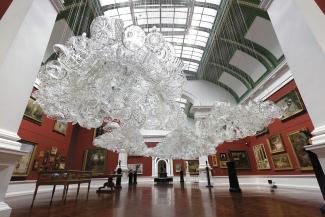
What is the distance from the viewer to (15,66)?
8.79ft

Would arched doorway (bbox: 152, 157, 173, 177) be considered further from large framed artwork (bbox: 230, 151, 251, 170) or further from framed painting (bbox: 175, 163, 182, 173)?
large framed artwork (bbox: 230, 151, 251, 170)

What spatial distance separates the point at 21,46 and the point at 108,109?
1842mm

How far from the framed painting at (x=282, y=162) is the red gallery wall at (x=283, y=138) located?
201mm

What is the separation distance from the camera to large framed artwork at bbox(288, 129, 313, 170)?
26.2 ft

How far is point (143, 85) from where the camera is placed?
13.0 feet

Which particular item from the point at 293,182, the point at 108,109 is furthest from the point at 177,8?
the point at 293,182

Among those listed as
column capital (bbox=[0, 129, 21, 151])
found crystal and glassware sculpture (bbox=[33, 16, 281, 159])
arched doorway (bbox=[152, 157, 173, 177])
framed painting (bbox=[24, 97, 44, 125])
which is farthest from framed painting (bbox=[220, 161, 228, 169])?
column capital (bbox=[0, 129, 21, 151])

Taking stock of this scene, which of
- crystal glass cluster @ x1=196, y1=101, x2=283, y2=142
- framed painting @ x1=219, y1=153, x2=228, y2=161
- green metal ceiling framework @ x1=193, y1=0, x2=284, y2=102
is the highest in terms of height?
green metal ceiling framework @ x1=193, y1=0, x2=284, y2=102

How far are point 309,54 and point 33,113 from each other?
35.6 feet

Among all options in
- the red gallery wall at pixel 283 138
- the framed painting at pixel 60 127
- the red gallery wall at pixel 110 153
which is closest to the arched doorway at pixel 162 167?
the red gallery wall at pixel 110 153

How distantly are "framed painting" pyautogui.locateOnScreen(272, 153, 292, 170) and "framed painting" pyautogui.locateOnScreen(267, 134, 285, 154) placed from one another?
11.4 inches

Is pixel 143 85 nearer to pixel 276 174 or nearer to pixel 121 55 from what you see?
pixel 121 55

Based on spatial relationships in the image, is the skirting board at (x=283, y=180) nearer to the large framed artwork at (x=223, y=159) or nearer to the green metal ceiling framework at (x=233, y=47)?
the large framed artwork at (x=223, y=159)

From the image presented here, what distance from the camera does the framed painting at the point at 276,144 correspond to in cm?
964
